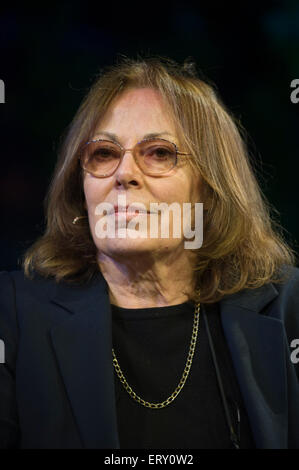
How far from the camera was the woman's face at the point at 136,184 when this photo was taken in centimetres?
160

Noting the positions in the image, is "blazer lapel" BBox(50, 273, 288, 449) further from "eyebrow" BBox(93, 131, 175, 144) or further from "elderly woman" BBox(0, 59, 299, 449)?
"eyebrow" BBox(93, 131, 175, 144)

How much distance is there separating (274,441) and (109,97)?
1290 millimetres

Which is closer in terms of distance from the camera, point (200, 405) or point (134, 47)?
point (200, 405)

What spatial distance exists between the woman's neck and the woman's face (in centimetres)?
7

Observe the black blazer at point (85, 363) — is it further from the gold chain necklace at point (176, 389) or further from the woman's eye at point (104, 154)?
the woman's eye at point (104, 154)

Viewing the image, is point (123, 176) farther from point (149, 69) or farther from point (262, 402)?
point (262, 402)

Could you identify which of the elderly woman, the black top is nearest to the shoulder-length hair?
the elderly woman

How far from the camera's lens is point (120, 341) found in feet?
5.31

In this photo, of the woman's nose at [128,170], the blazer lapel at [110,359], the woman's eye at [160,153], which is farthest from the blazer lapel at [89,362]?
the woman's eye at [160,153]

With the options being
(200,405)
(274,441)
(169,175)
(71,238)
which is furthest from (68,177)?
(274,441)

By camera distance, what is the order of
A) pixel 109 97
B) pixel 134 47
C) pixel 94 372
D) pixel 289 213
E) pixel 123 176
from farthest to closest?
pixel 289 213 < pixel 134 47 < pixel 109 97 < pixel 123 176 < pixel 94 372

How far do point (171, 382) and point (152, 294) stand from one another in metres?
0.32

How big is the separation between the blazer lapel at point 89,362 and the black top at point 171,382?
10cm

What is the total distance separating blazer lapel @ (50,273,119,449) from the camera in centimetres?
135
